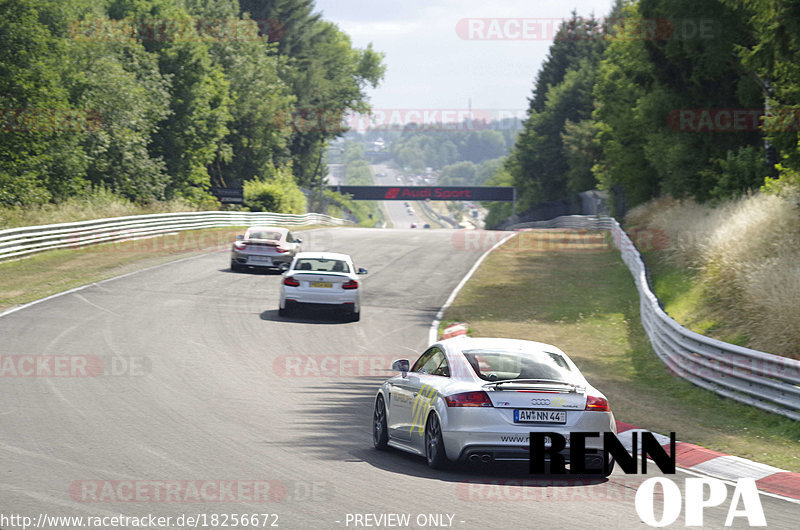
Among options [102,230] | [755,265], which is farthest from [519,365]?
[102,230]

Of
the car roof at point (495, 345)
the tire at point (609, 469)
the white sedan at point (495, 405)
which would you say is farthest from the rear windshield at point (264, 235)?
the tire at point (609, 469)

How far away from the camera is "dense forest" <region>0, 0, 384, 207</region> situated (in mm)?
48312

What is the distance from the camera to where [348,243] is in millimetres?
45812

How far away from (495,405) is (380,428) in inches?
79.2

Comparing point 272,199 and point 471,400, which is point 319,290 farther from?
point 272,199

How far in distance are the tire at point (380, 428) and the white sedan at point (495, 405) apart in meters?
0.40

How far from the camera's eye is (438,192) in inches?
5157

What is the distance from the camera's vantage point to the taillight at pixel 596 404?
9.03 meters

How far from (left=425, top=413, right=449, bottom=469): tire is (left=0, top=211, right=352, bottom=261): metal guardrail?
902 inches

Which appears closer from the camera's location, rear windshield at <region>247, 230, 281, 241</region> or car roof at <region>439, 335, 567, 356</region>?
car roof at <region>439, 335, 567, 356</region>

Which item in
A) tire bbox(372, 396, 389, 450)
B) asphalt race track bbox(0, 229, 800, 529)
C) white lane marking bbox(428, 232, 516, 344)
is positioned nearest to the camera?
asphalt race track bbox(0, 229, 800, 529)

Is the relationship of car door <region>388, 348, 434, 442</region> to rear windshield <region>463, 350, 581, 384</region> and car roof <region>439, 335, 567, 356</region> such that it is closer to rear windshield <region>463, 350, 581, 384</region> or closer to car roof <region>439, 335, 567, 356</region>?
car roof <region>439, 335, 567, 356</region>

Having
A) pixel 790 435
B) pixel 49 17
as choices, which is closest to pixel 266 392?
pixel 790 435

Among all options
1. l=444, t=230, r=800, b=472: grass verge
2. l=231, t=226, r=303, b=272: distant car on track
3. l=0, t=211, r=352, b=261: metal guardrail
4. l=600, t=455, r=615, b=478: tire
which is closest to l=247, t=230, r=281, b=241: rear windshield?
l=231, t=226, r=303, b=272: distant car on track
